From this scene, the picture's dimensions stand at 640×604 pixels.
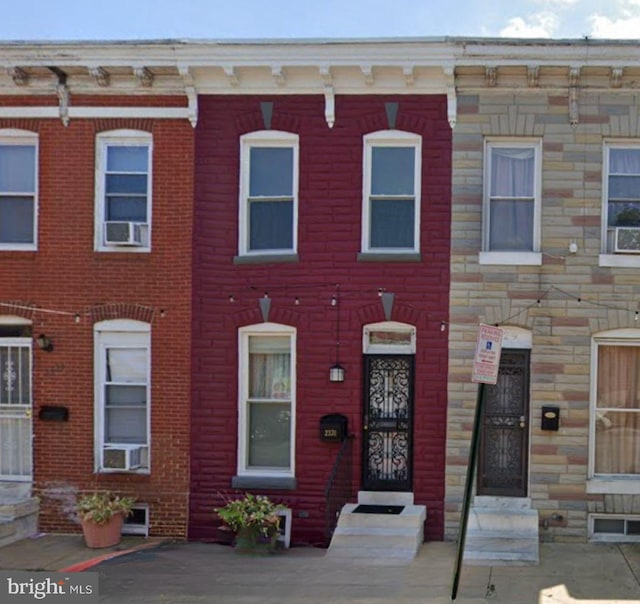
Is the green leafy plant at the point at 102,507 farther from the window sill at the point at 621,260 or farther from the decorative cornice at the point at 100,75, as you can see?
the window sill at the point at 621,260

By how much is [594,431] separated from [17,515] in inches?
318

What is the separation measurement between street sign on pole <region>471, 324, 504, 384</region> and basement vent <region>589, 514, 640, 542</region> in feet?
12.6

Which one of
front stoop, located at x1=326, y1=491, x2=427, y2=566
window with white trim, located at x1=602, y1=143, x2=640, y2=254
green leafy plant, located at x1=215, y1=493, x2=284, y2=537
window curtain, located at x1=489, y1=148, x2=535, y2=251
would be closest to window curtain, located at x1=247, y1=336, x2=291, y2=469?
green leafy plant, located at x1=215, y1=493, x2=284, y2=537

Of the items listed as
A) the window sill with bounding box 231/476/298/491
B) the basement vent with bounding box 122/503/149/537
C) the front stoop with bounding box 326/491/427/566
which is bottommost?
the basement vent with bounding box 122/503/149/537

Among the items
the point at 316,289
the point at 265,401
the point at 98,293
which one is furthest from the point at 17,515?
the point at 316,289

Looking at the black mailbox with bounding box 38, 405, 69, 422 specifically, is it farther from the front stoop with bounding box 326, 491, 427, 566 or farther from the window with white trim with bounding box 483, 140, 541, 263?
the window with white trim with bounding box 483, 140, 541, 263

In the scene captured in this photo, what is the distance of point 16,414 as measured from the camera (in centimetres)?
1062

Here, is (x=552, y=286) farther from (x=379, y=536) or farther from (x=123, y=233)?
(x=123, y=233)

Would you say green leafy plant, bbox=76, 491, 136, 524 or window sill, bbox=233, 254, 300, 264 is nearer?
green leafy plant, bbox=76, 491, 136, 524

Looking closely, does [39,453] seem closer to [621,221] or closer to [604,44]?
[621,221]

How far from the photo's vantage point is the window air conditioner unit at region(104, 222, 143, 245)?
1024 cm

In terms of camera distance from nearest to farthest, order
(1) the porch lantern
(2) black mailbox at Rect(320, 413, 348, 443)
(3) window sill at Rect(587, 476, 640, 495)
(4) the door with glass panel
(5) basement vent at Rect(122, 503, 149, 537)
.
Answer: (3) window sill at Rect(587, 476, 640, 495) → (2) black mailbox at Rect(320, 413, 348, 443) → (1) the porch lantern → (5) basement vent at Rect(122, 503, 149, 537) → (4) the door with glass panel

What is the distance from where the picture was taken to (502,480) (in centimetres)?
999

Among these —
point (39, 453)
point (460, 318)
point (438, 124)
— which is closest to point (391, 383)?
point (460, 318)
